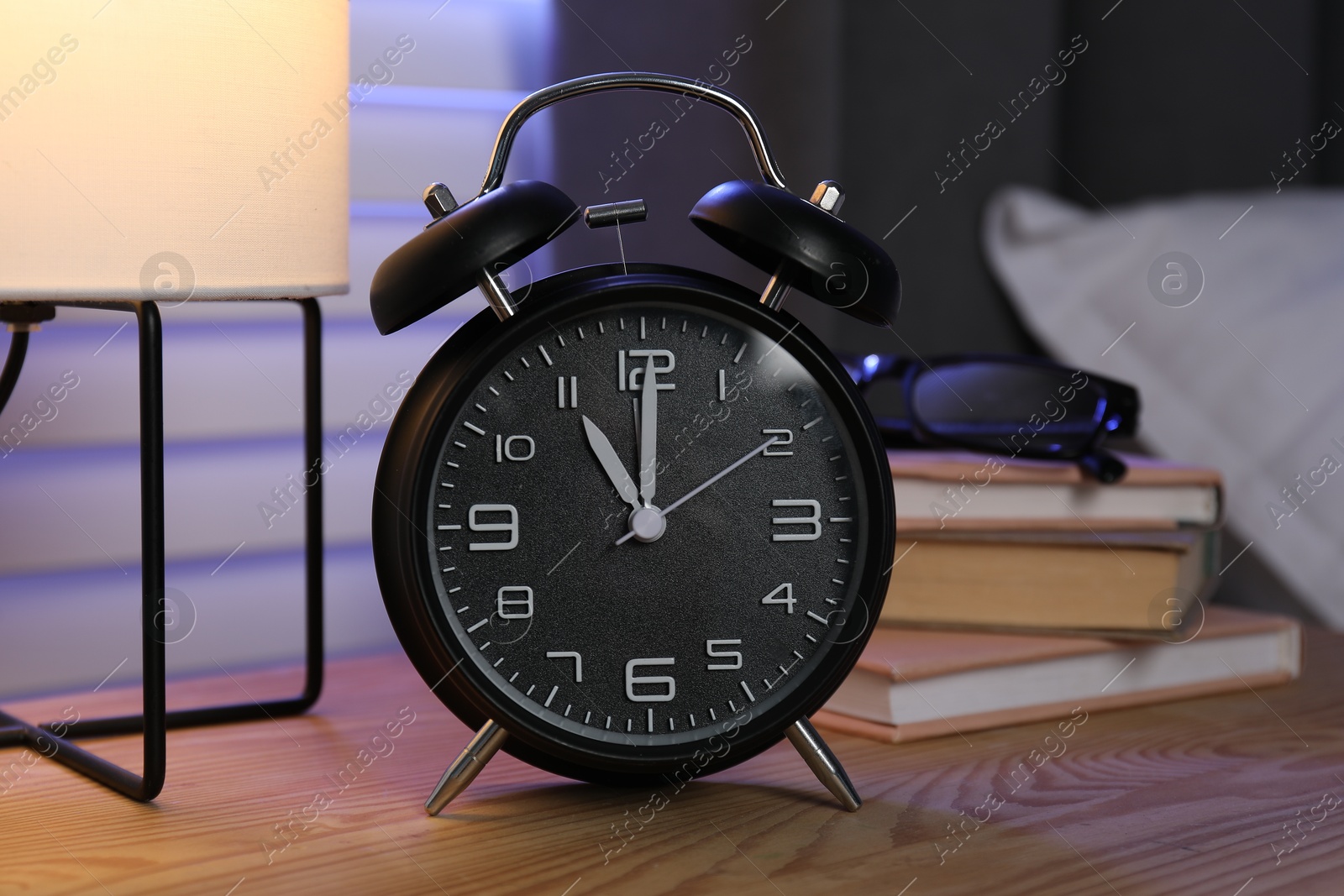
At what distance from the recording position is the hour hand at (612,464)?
2.47 feet

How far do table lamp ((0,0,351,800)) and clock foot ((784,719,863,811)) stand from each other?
1.25 feet

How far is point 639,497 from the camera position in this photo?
0.76 meters

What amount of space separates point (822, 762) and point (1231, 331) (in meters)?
0.84

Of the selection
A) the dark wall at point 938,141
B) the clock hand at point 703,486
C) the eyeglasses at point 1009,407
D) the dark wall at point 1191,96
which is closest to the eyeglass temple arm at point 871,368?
the eyeglasses at point 1009,407

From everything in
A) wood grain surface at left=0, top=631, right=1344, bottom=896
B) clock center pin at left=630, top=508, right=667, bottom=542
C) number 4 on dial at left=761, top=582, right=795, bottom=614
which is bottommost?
wood grain surface at left=0, top=631, right=1344, bottom=896

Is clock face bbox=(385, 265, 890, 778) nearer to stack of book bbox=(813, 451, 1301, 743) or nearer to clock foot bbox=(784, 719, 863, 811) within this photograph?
clock foot bbox=(784, 719, 863, 811)

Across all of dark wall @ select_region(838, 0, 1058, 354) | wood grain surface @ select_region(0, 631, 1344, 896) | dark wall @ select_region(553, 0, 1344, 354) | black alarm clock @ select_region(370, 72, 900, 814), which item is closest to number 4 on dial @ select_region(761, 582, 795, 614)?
black alarm clock @ select_region(370, 72, 900, 814)

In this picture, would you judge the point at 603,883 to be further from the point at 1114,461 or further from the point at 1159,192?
the point at 1159,192

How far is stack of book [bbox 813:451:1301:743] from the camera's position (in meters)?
0.97

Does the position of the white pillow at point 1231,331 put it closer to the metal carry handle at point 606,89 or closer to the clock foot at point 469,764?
the metal carry handle at point 606,89

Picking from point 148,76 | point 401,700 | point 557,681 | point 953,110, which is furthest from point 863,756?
point 953,110

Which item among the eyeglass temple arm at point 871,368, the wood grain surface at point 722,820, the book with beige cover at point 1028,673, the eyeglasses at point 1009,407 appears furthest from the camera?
the eyeglass temple arm at point 871,368

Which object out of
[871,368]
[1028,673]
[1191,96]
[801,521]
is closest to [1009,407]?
[871,368]

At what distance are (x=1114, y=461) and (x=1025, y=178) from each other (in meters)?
0.71
